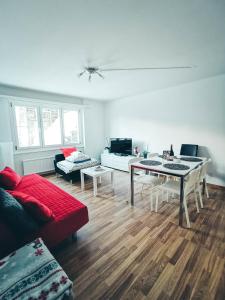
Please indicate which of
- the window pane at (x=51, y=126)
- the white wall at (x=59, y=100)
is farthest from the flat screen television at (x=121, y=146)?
the window pane at (x=51, y=126)

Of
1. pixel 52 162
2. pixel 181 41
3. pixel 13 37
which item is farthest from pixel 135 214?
pixel 52 162

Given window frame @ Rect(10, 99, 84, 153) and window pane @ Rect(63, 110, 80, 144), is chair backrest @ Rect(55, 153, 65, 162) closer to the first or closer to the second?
window frame @ Rect(10, 99, 84, 153)

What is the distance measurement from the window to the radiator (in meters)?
Result: 0.40

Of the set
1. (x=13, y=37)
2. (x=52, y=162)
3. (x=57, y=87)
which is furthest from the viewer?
(x=52, y=162)

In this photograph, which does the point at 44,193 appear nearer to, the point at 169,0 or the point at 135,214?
the point at 135,214

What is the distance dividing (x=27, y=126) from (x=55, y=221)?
3503mm

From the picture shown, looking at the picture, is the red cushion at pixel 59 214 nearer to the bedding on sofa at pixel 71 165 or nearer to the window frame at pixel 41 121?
the bedding on sofa at pixel 71 165

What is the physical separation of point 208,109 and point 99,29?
9.65ft

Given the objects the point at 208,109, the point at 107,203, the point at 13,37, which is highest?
the point at 13,37

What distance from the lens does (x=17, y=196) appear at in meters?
1.67

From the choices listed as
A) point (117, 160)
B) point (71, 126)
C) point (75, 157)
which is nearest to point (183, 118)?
point (117, 160)

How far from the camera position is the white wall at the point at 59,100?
3748 mm

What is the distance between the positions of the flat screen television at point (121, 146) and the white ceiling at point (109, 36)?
2354 millimetres

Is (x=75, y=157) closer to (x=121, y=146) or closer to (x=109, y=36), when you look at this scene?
(x=121, y=146)
